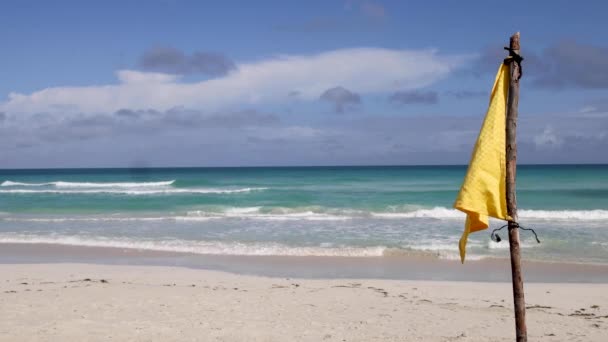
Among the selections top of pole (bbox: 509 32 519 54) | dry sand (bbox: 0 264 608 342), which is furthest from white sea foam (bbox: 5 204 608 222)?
top of pole (bbox: 509 32 519 54)

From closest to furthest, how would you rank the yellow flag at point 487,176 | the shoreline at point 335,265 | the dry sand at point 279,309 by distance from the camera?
1. the yellow flag at point 487,176
2. the dry sand at point 279,309
3. the shoreline at point 335,265

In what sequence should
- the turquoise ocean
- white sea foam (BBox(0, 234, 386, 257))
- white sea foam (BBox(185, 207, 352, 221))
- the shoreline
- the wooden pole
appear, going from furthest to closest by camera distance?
white sea foam (BBox(185, 207, 352, 221)) < the turquoise ocean < white sea foam (BBox(0, 234, 386, 257)) < the shoreline < the wooden pole

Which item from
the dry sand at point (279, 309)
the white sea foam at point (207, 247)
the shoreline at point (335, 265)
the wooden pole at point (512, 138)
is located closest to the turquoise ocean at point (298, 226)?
the white sea foam at point (207, 247)

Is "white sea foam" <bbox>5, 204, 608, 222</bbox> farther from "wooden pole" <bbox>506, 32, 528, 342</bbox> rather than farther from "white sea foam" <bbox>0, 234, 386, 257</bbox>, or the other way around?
"wooden pole" <bbox>506, 32, 528, 342</bbox>

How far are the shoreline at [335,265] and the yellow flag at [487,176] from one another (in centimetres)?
621

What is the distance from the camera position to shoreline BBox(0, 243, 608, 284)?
10.2 metres

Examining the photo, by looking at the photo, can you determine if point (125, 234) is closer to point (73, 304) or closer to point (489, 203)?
point (73, 304)

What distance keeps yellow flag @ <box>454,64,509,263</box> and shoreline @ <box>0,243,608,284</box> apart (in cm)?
621

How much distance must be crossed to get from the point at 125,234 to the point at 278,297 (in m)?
9.63

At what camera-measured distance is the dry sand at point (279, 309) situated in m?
6.48

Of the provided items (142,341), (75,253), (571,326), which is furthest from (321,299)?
(75,253)

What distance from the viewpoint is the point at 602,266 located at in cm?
1109

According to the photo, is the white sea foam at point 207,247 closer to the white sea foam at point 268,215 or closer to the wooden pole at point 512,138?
the white sea foam at point 268,215

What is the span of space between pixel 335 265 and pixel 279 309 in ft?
12.9
